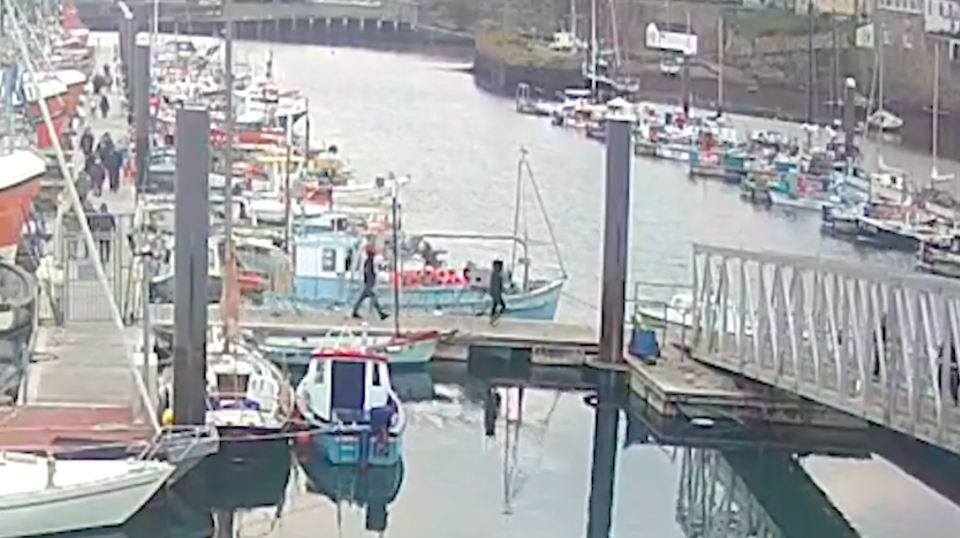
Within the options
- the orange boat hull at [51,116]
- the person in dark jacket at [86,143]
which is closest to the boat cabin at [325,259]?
the orange boat hull at [51,116]

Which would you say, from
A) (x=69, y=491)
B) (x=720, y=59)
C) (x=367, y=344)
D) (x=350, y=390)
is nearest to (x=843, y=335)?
(x=350, y=390)

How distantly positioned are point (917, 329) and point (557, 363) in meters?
5.53

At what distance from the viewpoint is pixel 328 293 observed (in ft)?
89.5

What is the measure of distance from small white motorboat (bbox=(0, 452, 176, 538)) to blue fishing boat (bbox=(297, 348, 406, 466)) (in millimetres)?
2752

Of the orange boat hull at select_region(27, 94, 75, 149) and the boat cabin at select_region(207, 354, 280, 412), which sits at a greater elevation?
the orange boat hull at select_region(27, 94, 75, 149)

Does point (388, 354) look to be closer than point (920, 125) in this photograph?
Yes

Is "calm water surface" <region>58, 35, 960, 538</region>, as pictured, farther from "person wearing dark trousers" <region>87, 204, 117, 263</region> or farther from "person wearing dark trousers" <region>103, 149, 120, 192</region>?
"person wearing dark trousers" <region>103, 149, 120, 192</region>

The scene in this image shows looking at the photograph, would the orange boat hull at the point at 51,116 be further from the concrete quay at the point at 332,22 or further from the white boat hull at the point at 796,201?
the concrete quay at the point at 332,22

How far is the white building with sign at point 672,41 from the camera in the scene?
70.9m

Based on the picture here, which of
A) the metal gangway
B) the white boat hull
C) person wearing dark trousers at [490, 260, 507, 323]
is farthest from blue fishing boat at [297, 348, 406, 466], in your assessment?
the white boat hull

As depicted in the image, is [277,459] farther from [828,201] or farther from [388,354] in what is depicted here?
Result: [828,201]

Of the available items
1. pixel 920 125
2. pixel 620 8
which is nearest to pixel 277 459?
pixel 920 125

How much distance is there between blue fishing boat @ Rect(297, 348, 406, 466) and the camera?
20344 millimetres

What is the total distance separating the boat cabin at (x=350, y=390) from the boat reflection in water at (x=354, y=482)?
48cm
